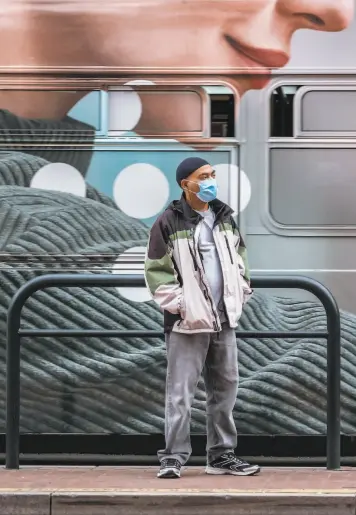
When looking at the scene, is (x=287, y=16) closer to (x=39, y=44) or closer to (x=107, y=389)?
(x=39, y=44)

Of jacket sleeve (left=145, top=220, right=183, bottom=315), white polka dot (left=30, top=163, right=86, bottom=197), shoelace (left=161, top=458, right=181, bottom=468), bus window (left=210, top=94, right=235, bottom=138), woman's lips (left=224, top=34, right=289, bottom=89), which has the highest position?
woman's lips (left=224, top=34, right=289, bottom=89)

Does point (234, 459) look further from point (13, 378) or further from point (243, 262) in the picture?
point (13, 378)

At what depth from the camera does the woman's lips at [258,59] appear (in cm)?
643

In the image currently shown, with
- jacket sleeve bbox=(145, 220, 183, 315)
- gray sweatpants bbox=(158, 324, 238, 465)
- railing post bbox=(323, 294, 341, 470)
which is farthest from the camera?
railing post bbox=(323, 294, 341, 470)

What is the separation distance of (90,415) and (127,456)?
12.7 inches

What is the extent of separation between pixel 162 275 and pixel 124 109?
115 centimetres

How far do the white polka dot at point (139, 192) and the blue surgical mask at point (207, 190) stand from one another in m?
0.58

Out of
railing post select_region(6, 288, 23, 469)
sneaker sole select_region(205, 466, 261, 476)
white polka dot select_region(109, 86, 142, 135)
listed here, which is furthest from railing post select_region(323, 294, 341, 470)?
railing post select_region(6, 288, 23, 469)

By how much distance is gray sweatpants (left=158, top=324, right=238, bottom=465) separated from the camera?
5949mm

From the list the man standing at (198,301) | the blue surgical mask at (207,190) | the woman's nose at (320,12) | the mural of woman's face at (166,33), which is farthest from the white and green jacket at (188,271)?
the woman's nose at (320,12)

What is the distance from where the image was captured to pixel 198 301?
19.2 feet

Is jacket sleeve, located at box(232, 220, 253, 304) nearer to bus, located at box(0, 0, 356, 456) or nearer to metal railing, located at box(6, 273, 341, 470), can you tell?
metal railing, located at box(6, 273, 341, 470)

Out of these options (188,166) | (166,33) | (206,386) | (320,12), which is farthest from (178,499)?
(320,12)

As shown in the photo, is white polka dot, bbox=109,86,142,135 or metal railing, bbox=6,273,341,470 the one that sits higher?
white polka dot, bbox=109,86,142,135
